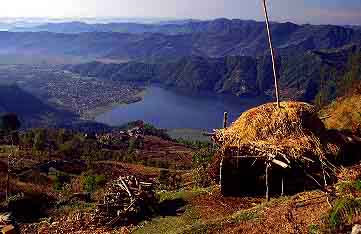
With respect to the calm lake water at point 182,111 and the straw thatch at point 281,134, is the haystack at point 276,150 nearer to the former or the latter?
the straw thatch at point 281,134

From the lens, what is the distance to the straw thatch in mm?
11656

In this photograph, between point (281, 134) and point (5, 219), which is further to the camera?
point (5, 219)

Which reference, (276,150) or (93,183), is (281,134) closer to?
(276,150)

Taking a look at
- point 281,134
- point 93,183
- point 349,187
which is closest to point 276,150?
point 281,134

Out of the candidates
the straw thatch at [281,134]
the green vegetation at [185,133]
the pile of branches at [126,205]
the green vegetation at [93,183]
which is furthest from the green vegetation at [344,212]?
the green vegetation at [185,133]

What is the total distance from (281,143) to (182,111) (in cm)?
15647

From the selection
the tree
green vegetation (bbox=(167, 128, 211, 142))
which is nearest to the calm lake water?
green vegetation (bbox=(167, 128, 211, 142))

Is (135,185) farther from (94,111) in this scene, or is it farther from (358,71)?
(94,111)

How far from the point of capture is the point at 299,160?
38.5 feet

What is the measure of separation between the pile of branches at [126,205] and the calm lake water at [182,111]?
4796 inches

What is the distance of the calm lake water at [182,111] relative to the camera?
484 ft

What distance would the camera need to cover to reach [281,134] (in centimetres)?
1189

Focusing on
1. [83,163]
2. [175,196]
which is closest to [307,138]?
[175,196]

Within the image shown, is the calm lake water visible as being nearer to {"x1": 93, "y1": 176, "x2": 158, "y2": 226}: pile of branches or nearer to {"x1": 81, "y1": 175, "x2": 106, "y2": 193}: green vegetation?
{"x1": 81, "y1": 175, "x2": 106, "y2": 193}: green vegetation
